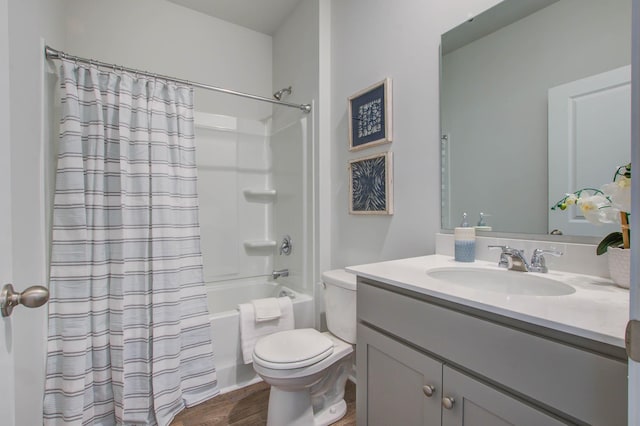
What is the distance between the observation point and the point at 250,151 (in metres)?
2.66

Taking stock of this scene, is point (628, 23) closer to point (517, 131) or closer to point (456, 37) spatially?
point (517, 131)

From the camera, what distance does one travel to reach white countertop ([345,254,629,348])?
0.58 m

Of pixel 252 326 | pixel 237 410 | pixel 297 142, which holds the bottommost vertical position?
pixel 237 410

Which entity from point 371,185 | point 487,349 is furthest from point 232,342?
point 487,349

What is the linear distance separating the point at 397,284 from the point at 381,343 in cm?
25

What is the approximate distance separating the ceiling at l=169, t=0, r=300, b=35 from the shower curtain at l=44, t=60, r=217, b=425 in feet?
3.53

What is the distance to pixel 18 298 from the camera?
58 centimetres

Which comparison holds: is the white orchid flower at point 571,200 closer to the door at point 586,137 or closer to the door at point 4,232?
the door at point 586,137

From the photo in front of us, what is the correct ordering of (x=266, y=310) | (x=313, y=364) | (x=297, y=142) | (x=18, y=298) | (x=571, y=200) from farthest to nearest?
1. (x=297, y=142)
2. (x=266, y=310)
3. (x=313, y=364)
4. (x=571, y=200)
5. (x=18, y=298)

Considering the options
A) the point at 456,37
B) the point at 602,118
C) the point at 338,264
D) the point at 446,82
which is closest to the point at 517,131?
the point at 602,118

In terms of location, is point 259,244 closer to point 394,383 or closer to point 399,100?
point 399,100

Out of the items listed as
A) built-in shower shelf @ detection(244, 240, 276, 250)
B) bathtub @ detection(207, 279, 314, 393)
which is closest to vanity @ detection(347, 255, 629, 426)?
bathtub @ detection(207, 279, 314, 393)

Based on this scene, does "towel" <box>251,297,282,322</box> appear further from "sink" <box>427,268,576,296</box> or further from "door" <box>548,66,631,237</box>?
"door" <box>548,66,631,237</box>

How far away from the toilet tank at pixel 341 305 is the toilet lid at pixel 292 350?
0.10 m
